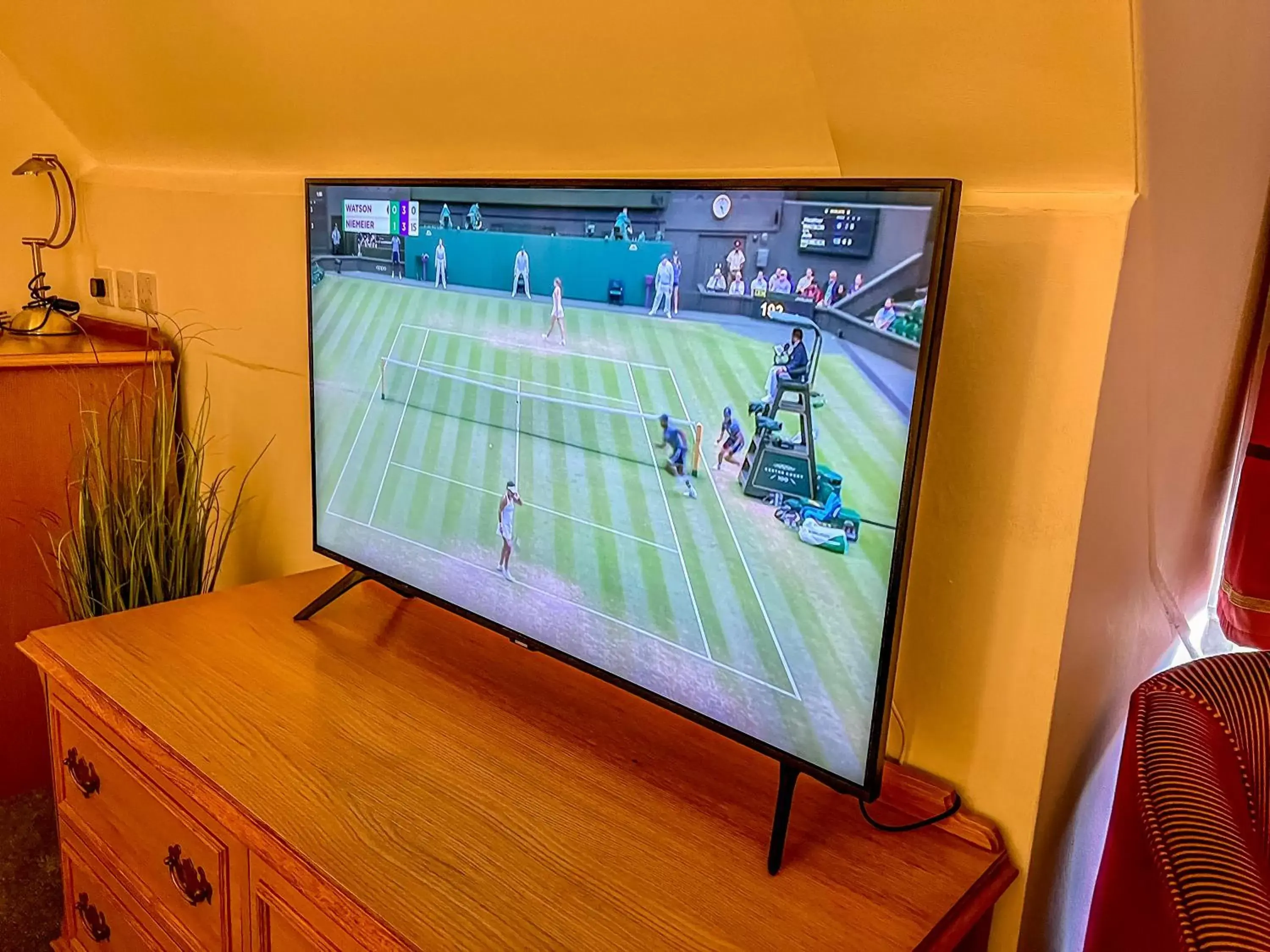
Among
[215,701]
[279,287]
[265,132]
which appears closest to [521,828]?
[215,701]

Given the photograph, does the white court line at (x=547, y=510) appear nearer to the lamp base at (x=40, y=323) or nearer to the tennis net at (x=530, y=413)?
the tennis net at (x=530, y=413)

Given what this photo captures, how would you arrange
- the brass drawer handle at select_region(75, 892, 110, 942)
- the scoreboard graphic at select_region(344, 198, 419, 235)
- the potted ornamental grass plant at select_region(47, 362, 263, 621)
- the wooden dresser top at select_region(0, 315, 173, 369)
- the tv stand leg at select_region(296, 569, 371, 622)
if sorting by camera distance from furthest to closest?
1. the wooden dresser top at select_region(0, 315, 173, 369)
2. the potted ornamental grass plant at select_region(47, 362, 263, 621)
3. the tv stand leg at select_region(296, 569, 371, 622)
4. the brass drawer handle at select_region(75, 892, 110, 942)
5. the scoreboard graphic at select_region(344, 198, 419, 235)

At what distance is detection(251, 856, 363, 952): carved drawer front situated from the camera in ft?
3.44

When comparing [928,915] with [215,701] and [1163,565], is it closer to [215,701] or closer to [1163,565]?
[1163,565]

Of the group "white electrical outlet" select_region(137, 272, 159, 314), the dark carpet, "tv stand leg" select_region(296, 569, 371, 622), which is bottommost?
the dark carpet

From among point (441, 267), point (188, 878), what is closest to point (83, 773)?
point (188, 878)

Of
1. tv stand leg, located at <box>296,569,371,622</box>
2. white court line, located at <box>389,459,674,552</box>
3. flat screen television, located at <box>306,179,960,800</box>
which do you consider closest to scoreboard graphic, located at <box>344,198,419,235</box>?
flat screen television, located at <box>306,179,960,800</box>

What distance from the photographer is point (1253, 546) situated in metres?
1.33

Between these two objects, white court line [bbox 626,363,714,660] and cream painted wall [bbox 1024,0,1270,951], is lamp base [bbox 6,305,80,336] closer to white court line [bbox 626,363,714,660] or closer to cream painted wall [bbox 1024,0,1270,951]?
white court line [bbox 626,363,714,660]

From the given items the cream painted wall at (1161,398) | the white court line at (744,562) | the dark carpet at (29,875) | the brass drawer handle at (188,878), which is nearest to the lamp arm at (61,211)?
the dark carpet at (29,875)

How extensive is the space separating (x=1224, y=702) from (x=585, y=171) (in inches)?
44.1

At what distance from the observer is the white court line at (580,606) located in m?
1.14

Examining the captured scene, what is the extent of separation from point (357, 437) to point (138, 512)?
28.7 inches

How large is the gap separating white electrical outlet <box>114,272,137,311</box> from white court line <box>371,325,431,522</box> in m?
1.41
